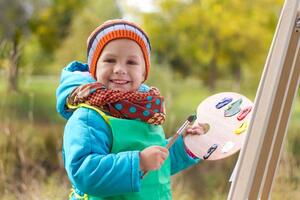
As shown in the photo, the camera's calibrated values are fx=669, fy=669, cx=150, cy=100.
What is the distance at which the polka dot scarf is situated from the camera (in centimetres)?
182

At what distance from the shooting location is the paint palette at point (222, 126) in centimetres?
202

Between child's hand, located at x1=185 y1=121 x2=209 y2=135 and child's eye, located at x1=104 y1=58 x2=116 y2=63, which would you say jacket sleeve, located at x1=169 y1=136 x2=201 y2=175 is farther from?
child's eye, located at x1=104 y1=58 x2=116 y2=63

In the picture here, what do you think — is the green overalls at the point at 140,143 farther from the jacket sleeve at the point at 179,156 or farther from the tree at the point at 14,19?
the tree at the point at 14,19

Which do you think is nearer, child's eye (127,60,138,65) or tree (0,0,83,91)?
child's eye (127,60,138,65)

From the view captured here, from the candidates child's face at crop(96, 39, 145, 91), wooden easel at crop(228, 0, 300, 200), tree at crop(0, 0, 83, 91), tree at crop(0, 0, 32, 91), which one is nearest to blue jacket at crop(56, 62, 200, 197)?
child's face at crop(96, 39, 145, 91)

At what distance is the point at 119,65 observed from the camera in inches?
72.8

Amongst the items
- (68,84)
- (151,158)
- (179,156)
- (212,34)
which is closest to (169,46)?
(212,34)

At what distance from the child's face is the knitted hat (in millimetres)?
13

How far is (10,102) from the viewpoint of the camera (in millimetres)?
6359

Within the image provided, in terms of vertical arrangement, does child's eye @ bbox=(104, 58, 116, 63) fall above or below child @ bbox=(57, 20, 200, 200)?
above

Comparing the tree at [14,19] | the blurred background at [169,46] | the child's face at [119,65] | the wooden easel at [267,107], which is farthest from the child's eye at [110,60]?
the tree at [14,19]

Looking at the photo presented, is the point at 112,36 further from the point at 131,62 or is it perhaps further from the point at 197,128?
the point at 197,128

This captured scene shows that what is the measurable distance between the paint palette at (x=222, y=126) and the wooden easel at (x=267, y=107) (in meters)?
0.36

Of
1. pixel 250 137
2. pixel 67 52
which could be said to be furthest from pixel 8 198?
pixel 67 52
